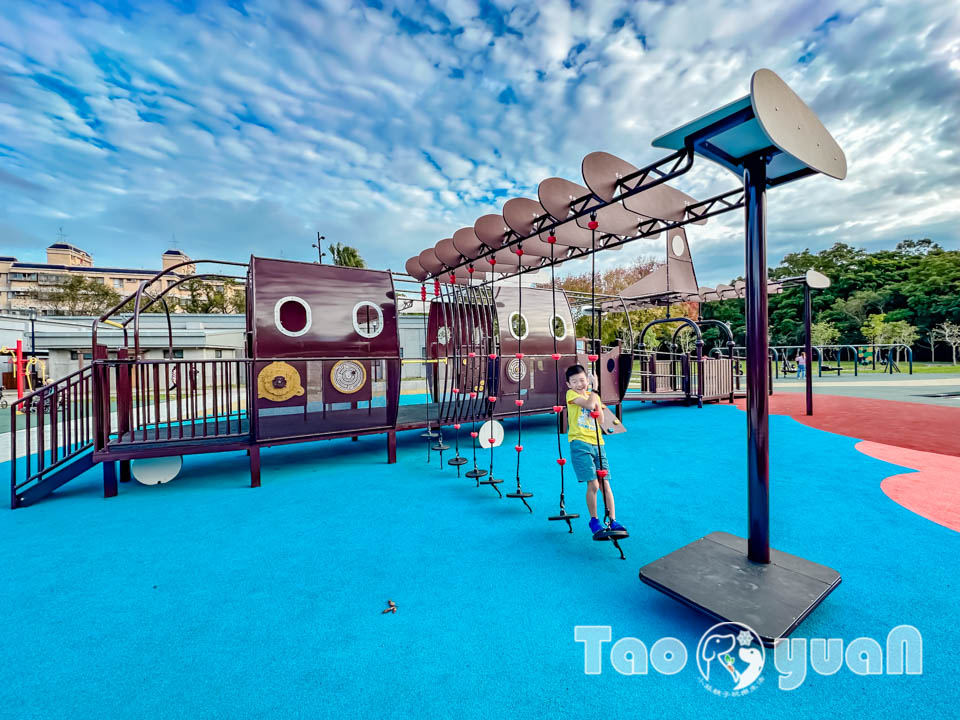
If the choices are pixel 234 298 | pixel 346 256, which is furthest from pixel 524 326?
pixel 234 298

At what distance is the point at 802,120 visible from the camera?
2619mm

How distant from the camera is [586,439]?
3506mm

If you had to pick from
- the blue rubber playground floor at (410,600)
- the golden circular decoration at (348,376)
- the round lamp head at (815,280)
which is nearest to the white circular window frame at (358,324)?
the golden circular decoration at (348,376)

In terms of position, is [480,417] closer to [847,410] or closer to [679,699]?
[679,699]

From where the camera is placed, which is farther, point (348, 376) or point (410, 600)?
point (348, 376)

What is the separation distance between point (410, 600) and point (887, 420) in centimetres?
1116

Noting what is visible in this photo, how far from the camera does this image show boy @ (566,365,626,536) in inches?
134

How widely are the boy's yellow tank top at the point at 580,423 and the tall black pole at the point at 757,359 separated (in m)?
1.14

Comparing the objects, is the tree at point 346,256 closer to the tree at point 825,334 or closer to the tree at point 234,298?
the tree at point 234,298

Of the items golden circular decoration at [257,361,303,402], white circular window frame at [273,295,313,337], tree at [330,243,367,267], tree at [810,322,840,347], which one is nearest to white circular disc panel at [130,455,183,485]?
golden circular decoration at [257,361,303,402]

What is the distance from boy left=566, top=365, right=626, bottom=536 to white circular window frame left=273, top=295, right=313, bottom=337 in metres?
4.29

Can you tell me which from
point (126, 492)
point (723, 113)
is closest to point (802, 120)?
point (723, 113)

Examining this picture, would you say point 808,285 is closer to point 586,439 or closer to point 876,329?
point 586,439

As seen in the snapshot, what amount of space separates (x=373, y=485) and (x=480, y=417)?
2.67 metres
